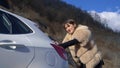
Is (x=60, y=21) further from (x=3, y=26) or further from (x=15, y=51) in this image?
(x=15, y=51)

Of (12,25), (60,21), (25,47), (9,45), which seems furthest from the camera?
(60,21)

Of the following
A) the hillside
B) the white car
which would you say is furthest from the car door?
the hillside

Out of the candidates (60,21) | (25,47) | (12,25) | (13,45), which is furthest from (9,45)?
(60,21)

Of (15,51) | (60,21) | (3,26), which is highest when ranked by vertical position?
(3,26)

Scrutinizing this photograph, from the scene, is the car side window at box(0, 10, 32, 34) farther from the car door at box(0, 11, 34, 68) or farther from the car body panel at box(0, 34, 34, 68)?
the car body panel at box(0, 34, 34, 68)

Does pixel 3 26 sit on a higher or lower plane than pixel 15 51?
higher

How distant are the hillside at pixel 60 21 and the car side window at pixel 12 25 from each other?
9.45 m

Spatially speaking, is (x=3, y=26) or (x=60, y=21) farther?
(x=60, y=21)

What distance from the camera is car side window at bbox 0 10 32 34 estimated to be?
707cm

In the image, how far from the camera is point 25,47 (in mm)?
6973

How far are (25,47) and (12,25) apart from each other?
43 centimetres

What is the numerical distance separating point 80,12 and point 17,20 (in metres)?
54.6

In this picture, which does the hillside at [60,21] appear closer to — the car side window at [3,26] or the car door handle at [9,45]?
the car side window at [3,26]

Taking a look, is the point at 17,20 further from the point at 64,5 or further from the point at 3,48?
the point at 64,5
